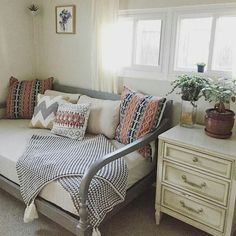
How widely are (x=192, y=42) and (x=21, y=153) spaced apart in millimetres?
1753

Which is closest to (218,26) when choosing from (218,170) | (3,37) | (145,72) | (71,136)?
(145,72)

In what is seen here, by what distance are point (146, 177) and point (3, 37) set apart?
7.60 ft

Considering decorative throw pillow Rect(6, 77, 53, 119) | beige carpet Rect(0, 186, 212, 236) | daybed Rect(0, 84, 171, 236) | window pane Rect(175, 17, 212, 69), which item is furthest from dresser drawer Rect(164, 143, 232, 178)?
decorative throw pillow Rect(6, 77, 53, 119)

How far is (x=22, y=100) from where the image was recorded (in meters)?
3.21

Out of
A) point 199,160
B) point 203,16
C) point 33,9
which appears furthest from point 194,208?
point 33,9

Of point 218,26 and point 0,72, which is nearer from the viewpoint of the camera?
point 218,26

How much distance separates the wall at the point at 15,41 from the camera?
318 cm

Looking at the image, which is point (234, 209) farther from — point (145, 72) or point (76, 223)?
point (145, 72)

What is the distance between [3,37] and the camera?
319cm

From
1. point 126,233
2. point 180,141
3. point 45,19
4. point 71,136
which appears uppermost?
point 45,19

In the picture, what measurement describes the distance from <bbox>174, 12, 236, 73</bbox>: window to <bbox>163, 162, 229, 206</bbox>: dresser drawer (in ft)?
2.95

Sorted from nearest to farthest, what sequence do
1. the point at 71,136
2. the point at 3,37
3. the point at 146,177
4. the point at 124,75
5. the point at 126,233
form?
the point at 126,233 → the point at 146,177 → the point at 71,136 → the point at 124,75 → the point at 3,37

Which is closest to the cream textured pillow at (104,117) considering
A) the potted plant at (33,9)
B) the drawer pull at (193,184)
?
the drawer pull at (193,184)

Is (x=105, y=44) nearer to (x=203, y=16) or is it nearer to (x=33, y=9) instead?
(x=203, y=16)
